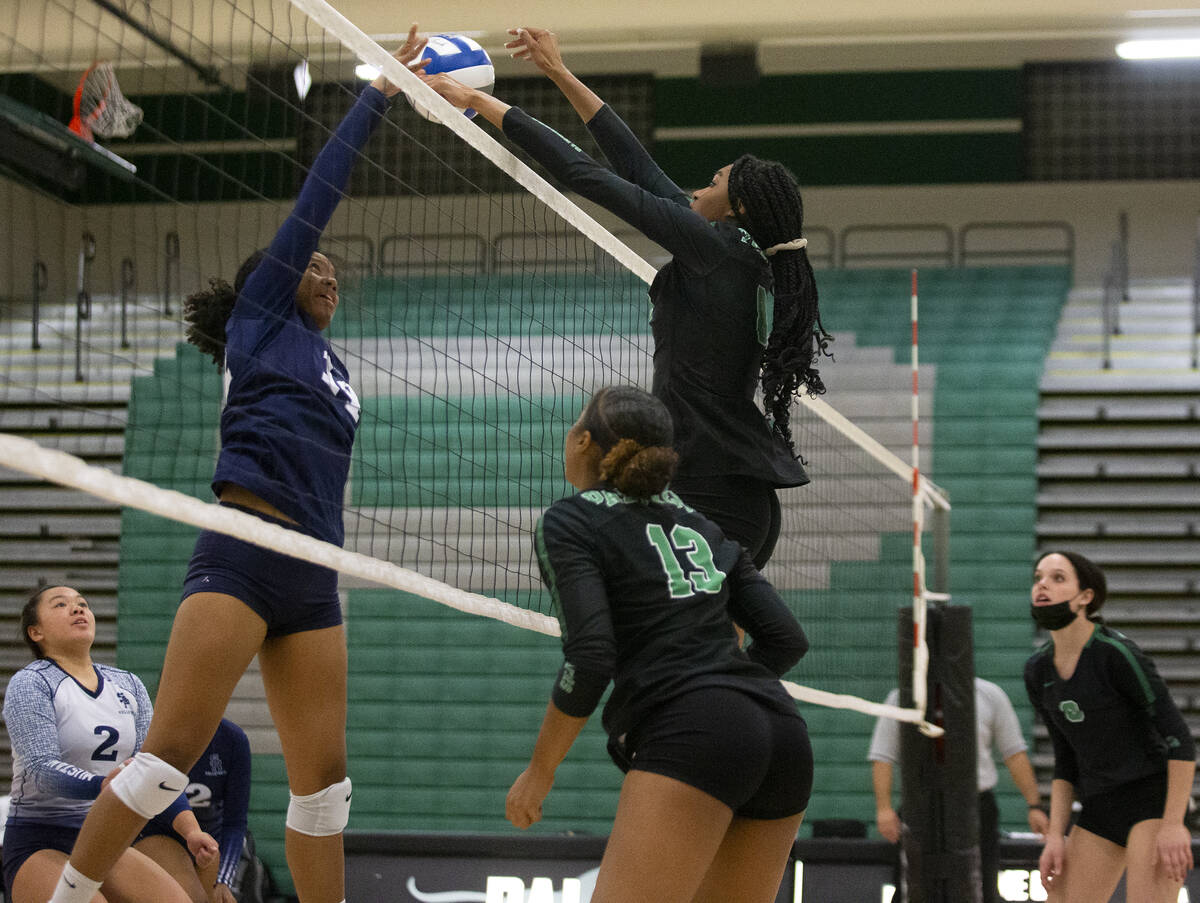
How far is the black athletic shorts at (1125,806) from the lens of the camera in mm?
5305

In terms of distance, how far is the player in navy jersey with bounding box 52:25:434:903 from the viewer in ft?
9.88

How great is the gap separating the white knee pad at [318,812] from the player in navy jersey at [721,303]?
3.71 feet

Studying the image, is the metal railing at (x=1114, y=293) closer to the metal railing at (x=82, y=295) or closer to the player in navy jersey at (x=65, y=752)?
the metal railing at (x=82, y=295)

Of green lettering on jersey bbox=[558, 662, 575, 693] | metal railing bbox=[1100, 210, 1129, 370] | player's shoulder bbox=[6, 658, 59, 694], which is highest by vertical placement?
metal railing bbox=[1100, 210, 1129, 370]

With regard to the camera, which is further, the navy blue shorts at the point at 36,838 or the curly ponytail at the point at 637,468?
the navy blue shorts at the point at 36,838

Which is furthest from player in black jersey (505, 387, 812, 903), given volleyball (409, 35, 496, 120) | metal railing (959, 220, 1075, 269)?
metal railing (959, 220, 1075, 269)

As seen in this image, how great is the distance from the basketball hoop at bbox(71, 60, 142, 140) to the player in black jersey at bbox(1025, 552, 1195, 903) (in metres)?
3.94

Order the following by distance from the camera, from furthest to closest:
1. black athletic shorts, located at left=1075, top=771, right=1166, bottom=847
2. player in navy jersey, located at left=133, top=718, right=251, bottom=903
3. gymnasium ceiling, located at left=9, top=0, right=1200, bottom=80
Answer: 1. gymnasium ceiling, located at left=9, top=0, right=1200, bottom=80
2. black athletic shorts, located at left=1075, top=771, right=1166, bottom=847
3. player in navy jersey, located at left=133, top=718, right=251, bottom=903

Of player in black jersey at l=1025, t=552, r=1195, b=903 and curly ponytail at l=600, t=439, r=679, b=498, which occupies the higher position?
curly ponytail at l=600, t=439, r=679, b=498

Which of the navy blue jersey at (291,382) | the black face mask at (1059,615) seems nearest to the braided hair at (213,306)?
the navy blue jersey at (291,382)

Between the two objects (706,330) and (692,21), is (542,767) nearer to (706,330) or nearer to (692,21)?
(706,330)

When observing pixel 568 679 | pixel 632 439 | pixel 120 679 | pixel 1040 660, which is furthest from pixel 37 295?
pixel 568 679

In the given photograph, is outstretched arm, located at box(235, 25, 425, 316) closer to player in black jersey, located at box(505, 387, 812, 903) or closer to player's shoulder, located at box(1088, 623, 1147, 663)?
player in black jersey, located at box(505, 387, 812, 903)

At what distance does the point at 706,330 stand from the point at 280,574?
3.90 feet
